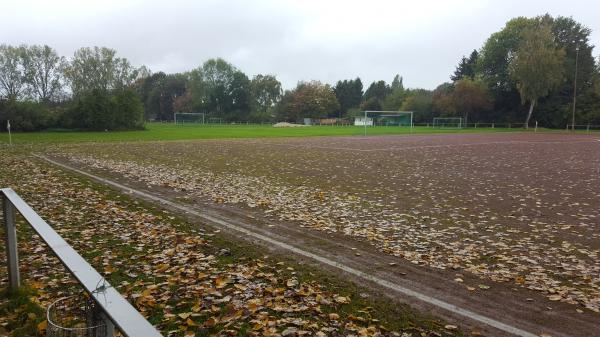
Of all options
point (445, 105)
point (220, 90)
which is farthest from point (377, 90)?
point (445, 105)

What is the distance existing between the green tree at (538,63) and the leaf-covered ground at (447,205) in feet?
176

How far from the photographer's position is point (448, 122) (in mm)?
83125

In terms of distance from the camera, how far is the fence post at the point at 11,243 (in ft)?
14.7

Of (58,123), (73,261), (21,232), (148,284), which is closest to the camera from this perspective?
(73,261)

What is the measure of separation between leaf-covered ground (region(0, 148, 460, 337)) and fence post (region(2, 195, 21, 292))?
0.18 metres

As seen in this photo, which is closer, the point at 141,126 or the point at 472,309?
the point at 472,309

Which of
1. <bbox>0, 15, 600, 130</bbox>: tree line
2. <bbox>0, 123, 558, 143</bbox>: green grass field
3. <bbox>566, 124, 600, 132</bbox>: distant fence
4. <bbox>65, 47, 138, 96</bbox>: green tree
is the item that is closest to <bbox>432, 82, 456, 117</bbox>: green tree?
<bbox>0, 15, 600, 130</bbox>: tree line

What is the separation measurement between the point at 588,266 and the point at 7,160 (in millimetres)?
22386

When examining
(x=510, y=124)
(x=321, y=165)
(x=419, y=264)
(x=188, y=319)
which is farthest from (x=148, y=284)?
(x=510, y=124)

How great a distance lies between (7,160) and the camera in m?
19.7

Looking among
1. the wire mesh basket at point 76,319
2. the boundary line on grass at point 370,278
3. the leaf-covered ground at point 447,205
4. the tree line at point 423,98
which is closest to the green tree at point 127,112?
the tree line at point 423,98

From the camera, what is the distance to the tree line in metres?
55.2

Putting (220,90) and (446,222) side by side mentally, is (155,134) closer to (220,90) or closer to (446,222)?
(446,222)

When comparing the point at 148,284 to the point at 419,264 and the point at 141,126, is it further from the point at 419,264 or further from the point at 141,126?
the point at 141,126
